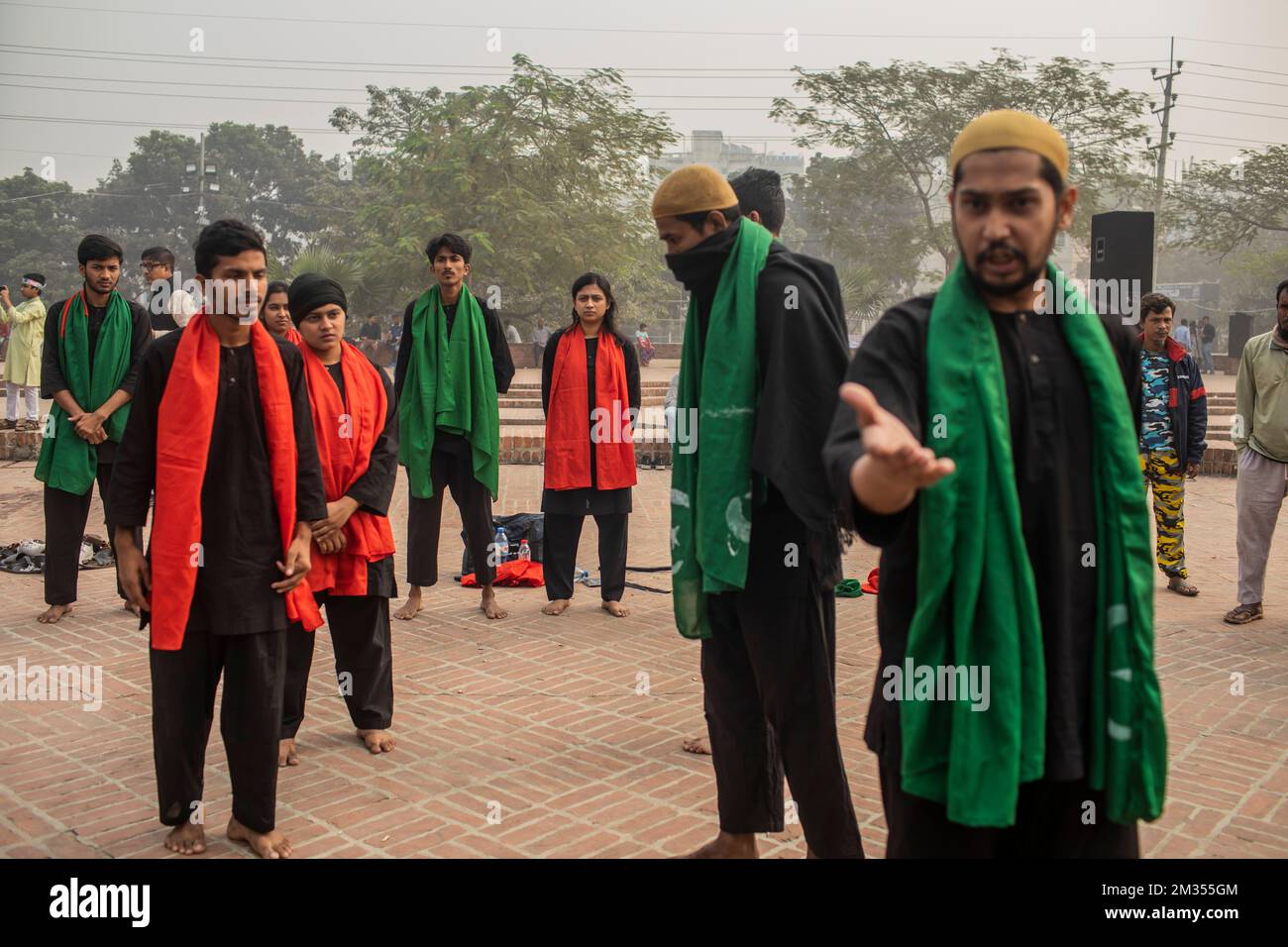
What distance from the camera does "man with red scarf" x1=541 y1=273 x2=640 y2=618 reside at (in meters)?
7.49

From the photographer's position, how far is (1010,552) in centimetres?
221

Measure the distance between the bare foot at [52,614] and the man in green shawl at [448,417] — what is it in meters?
1.97

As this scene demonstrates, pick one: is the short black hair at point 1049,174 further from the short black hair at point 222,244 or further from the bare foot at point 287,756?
the bare foot at point 287,756

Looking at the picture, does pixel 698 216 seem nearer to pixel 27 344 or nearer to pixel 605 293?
pixel 605 293

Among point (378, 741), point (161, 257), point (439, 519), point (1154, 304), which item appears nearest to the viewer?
point (378, 741)

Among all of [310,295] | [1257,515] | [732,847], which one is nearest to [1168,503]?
[1257,515]

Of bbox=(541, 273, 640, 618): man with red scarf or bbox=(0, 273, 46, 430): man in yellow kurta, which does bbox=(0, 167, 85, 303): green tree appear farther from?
bbox=(541, 273, 640, 618): man with red scarf

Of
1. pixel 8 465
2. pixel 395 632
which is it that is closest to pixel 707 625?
pixel 395 632

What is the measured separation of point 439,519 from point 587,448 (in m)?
1.01

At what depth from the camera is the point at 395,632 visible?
22.7 feet

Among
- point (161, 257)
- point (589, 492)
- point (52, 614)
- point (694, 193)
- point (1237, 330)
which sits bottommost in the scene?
point (52, 614)

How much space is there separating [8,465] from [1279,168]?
3789cm

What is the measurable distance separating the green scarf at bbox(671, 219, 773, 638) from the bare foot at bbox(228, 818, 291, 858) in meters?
1.52

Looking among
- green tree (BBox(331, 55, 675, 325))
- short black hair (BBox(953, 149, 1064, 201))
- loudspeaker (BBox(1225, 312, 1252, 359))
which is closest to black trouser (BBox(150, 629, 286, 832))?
short black hair (BBox(953, 149, 1064, 201))
